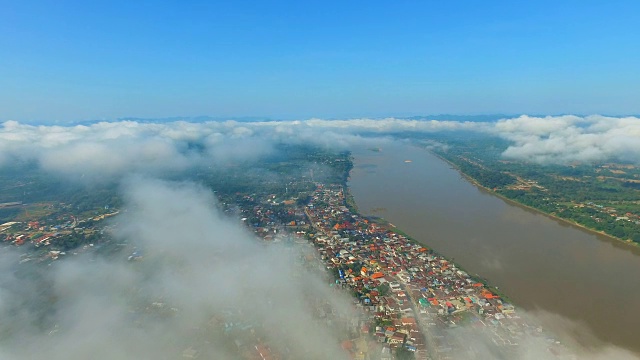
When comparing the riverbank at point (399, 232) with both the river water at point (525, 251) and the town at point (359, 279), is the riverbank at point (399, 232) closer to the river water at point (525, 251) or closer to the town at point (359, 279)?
the town at point (359, 279)

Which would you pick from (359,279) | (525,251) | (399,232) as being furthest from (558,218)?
(359,279)

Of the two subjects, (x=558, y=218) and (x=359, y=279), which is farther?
(x=558, y=218)

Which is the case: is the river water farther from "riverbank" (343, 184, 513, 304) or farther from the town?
the town

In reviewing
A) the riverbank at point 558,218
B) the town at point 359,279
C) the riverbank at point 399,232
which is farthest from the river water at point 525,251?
the town at point 359,279

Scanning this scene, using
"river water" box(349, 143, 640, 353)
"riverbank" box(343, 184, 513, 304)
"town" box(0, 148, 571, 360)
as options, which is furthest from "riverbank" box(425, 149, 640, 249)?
"town" box(0, 148, 571, 360)

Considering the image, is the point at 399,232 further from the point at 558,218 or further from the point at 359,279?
the point at 558,218

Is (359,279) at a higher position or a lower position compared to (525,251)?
lower

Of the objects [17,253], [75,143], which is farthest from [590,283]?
[75,143]

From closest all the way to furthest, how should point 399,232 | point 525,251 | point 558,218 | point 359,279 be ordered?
point 359,279 → point 525,251 → point 399,232 → point 558,218

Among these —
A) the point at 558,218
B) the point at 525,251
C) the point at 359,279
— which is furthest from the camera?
the point at 558,218
